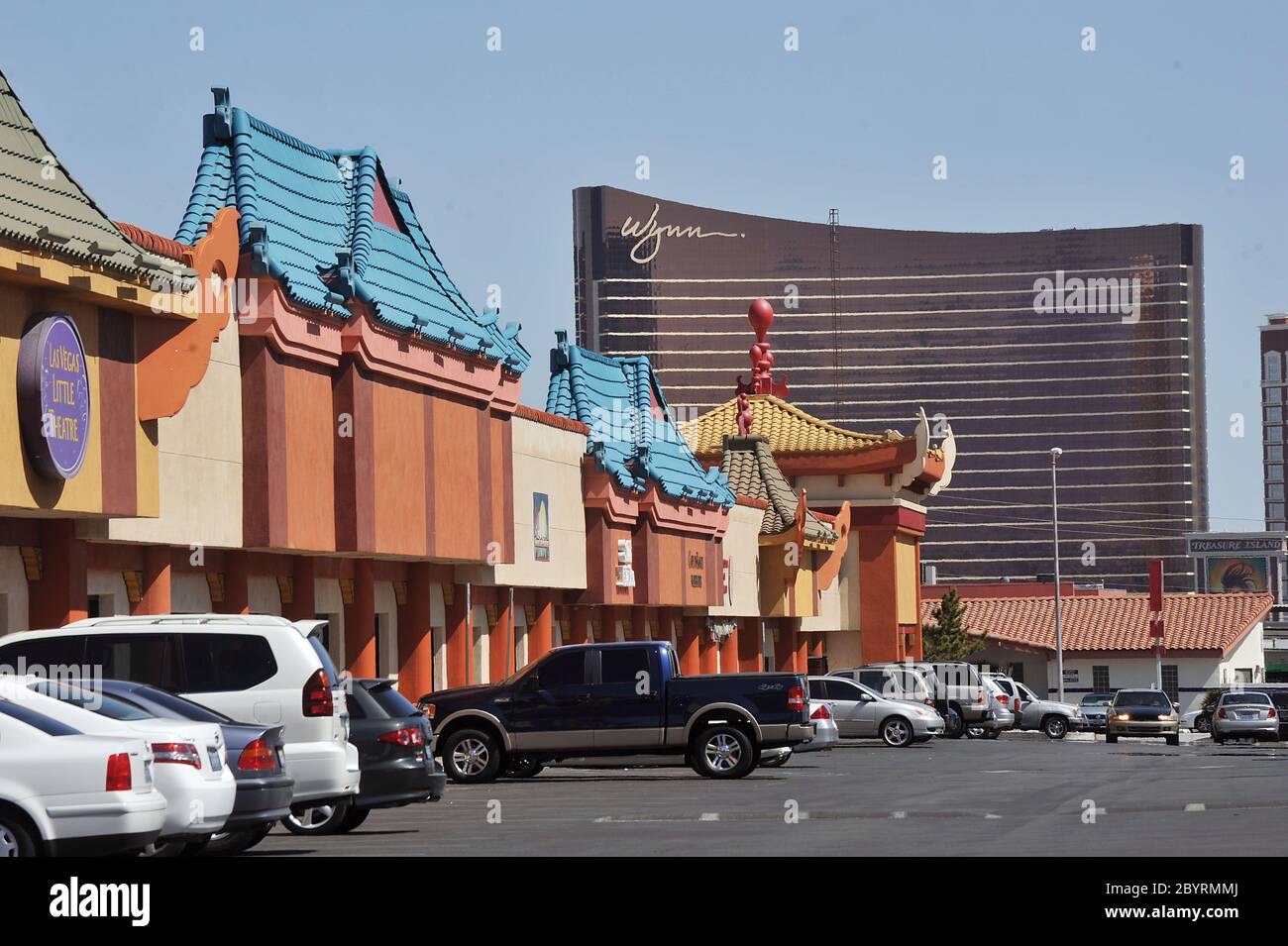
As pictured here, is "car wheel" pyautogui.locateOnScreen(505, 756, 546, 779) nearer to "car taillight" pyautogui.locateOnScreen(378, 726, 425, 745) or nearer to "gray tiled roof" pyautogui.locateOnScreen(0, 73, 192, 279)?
"car taillight" pyautogui.locateOnScreen(378, 726, 425, 745)

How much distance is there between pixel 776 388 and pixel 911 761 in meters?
42.1

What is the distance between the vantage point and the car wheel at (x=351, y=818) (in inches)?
766

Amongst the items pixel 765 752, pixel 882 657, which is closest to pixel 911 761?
pixel 765 752

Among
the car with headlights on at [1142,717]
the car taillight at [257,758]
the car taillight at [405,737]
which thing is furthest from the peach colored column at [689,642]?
the car taillight at [257,758]

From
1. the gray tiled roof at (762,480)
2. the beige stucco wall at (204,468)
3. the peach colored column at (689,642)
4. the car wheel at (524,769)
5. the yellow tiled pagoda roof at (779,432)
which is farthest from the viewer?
the yellow tiled pagoda roof at (779,432)

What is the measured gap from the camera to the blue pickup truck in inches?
1092

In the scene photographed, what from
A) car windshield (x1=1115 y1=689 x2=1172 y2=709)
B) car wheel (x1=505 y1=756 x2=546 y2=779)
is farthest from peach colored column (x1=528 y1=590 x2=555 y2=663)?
car windshield (x1=1115 y1=689 x2=1172 y2=709)

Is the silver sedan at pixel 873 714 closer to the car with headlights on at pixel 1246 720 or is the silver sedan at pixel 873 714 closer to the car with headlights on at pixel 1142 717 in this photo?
the car with headlights on at pixel 1246 720

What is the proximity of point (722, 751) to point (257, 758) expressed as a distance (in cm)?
1319

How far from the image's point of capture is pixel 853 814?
21078 millimetres

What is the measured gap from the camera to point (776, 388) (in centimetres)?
7675

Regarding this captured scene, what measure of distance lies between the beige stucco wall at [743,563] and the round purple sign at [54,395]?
30.5 m

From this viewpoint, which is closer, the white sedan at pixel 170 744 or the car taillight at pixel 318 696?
the white sedan at pixel 170 744

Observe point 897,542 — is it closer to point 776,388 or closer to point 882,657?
point 882,657
